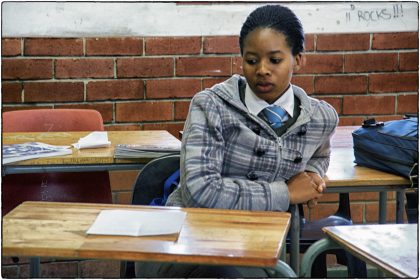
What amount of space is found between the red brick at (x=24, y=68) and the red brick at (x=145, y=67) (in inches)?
13.4

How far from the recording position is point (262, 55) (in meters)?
1.74

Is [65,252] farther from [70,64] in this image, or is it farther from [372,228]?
[70,64]

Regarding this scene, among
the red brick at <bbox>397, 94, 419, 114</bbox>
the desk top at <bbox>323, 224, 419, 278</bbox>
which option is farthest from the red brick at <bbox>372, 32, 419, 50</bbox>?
the desk top at <bbox>323, 224, 419, 278</bbox>

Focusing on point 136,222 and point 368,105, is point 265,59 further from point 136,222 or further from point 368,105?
point 368,105

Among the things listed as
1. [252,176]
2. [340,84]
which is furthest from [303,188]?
[340,84]

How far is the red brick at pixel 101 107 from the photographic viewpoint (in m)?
3.14

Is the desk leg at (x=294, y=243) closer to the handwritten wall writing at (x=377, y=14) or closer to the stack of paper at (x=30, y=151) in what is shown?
the stack of paper at (x=30, y=151)

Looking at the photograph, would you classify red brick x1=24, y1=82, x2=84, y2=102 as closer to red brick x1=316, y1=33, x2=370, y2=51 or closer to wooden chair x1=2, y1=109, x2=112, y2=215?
wooden chair x1=2, y1=109, x2=112, y2=215

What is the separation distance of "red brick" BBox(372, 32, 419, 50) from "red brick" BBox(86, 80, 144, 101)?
121 centimetres

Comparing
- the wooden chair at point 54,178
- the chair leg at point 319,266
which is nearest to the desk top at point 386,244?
the chair leg at point 319,266

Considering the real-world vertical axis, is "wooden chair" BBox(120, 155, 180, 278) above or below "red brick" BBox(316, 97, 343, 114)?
below

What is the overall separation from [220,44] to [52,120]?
2.93 feet

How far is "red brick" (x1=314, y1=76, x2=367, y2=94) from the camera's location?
3328mm

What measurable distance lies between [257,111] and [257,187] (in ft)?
0.73
